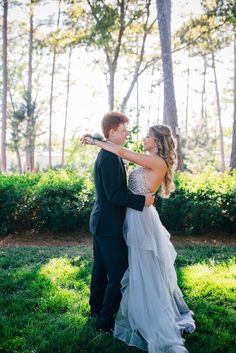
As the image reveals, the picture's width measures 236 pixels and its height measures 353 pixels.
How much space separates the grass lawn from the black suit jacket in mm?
1143

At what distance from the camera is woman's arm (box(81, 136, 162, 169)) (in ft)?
13.1

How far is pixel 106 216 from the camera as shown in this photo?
13.4ft

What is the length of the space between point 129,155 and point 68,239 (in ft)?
18.6

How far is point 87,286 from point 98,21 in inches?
564

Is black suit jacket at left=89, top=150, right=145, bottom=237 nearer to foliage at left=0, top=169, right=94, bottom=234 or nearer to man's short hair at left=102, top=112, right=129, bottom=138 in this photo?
man's short hair at left=102, top=112, right=129, bottom=138

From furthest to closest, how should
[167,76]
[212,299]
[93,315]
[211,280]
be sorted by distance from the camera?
[167,76]
[211,280]
[212,299]
[93,315]

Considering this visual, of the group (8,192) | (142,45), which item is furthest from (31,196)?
(142,45)

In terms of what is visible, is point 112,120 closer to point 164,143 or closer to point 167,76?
point 164,143

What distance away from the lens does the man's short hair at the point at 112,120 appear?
4.02 meters

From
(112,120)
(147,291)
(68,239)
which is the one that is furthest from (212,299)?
(68,239)

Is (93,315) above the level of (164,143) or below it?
below

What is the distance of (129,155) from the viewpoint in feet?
13.3

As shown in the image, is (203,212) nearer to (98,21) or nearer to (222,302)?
(222,302)

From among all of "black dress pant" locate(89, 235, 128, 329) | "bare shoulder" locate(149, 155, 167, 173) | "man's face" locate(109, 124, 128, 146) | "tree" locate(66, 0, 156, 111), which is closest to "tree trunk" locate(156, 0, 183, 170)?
"tree" locate(66, 0, 156, 111)
